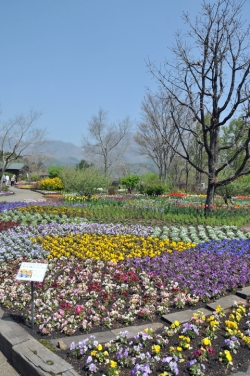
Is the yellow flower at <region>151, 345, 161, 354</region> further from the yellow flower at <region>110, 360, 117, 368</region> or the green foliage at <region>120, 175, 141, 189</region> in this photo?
the green foliage at <region>120, 175, 141, 189</region>

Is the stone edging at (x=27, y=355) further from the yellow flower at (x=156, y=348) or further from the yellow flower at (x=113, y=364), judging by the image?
the yellow flower at (x=156, y=348)

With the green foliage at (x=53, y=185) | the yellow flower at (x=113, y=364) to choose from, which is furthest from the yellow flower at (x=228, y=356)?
the green foliage at (x=53, y=185)

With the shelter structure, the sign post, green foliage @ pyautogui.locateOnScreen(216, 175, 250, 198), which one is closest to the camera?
the sign post

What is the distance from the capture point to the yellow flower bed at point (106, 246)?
6.43 m

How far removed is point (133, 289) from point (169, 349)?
1534mm

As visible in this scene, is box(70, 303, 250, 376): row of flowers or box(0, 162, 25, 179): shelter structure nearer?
box(70, 303, 250, 376): row of flowers

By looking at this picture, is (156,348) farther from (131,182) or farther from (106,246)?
(131,182)

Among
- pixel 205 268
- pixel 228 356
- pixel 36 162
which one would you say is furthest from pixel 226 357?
pixel 36 162

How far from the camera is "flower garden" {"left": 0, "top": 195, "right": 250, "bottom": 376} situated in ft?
10.1

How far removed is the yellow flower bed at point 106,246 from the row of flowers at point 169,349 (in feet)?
8.50

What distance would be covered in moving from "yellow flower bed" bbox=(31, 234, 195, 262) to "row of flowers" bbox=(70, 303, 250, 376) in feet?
8.50

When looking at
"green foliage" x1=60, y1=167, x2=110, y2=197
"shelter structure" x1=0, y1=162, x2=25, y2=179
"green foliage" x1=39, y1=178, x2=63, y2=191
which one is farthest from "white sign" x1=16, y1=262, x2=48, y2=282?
"shelter structure" x1=0, y1=162, x2=25, y2=179

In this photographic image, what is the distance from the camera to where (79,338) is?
A: 11.4 feet

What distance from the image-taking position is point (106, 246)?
6961 mm
